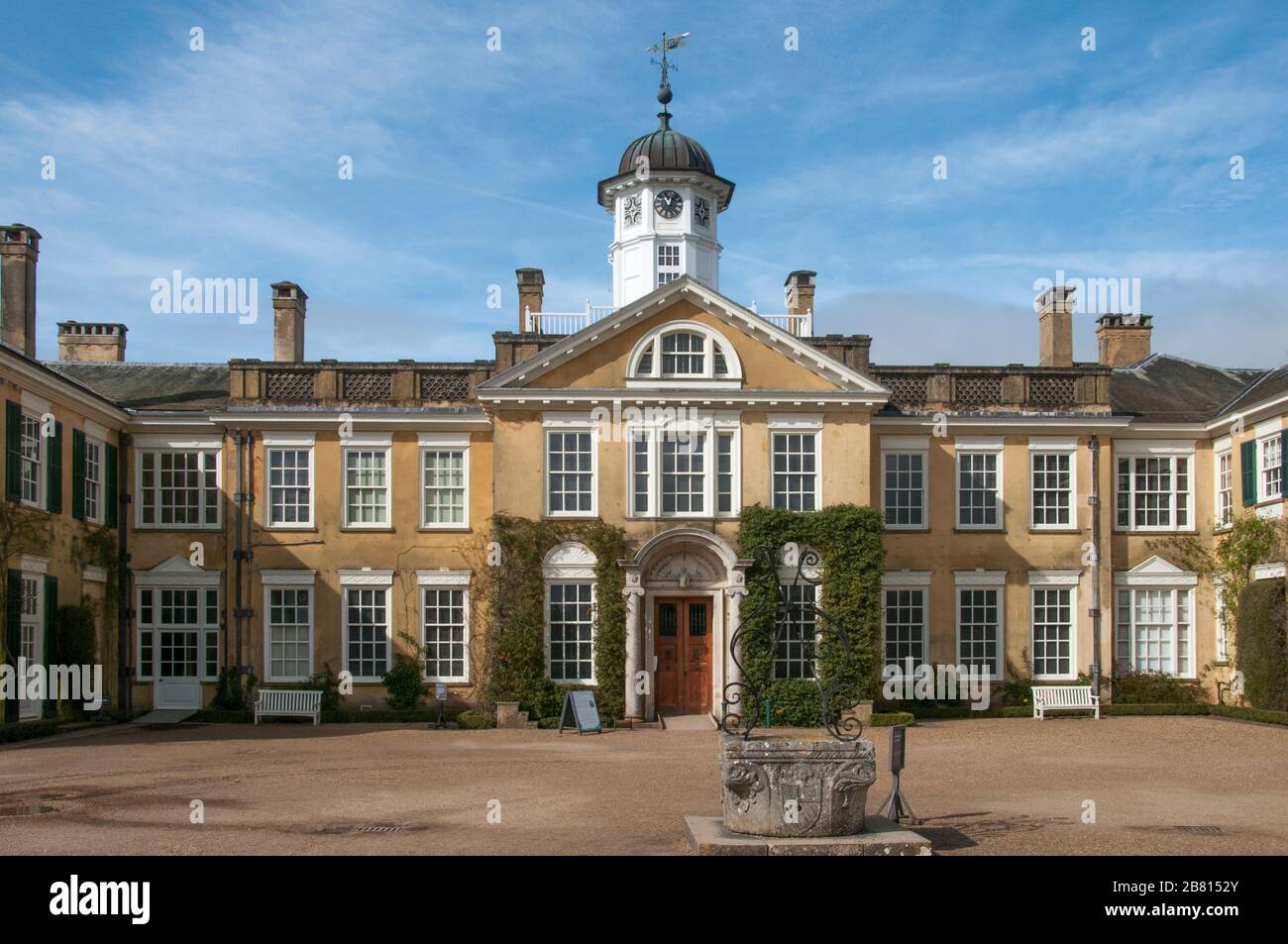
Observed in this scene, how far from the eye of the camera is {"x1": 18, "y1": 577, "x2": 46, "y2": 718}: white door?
24.4 metres

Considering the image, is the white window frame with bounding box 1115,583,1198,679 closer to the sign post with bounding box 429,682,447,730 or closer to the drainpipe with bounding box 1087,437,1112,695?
the drainpipe with bounding box 1087,437,1112,695

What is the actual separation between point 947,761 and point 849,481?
8268mm

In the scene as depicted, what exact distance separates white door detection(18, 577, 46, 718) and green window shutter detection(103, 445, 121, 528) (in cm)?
392

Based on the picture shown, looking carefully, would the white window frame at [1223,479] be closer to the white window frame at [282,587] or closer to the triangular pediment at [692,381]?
the triangular pediment at [692,381]

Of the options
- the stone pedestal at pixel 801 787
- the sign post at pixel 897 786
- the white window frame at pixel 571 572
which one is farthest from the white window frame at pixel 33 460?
the sign post at pixel 897 786

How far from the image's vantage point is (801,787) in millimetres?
12508

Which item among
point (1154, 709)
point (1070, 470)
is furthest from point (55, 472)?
point (1154, 709)

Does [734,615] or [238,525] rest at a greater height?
[238,525]

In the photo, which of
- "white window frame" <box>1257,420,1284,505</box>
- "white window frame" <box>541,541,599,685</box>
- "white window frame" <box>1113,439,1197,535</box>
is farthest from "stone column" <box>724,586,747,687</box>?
"white window frame" <box>1257,420,1284,505</box>

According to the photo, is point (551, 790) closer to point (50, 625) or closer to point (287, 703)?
point (287, 703)

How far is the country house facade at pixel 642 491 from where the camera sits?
27141 millimetres

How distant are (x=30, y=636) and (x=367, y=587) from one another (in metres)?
7.08

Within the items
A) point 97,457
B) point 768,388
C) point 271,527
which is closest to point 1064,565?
point 768,388

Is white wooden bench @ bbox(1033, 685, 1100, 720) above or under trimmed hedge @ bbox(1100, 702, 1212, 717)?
above
